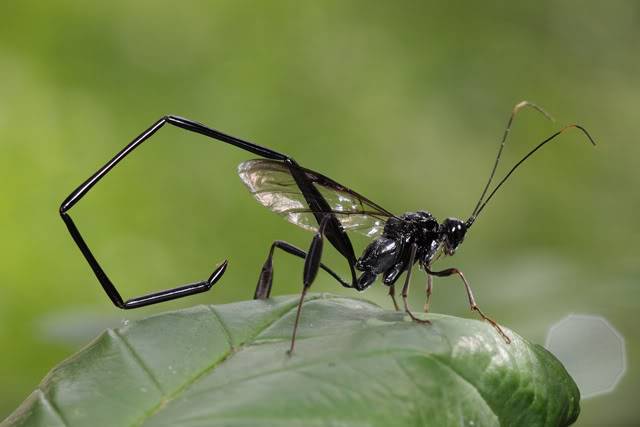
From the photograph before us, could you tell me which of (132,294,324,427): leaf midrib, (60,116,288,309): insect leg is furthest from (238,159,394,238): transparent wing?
(132,294,324,427): leaf midrib

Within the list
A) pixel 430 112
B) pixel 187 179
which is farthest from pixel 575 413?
pixel 430 112

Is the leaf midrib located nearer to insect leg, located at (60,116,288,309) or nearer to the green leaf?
the green leaf


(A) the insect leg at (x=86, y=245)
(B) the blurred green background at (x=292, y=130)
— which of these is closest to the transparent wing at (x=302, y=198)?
(A) the insect leg at (x=86, y=245)

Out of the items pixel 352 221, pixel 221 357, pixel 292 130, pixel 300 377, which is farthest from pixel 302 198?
pixel 292 130

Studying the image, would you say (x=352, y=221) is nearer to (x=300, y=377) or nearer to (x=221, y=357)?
(x=221, y=357)

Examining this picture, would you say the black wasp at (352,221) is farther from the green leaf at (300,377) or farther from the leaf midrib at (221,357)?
the green leaf at (300,377)
